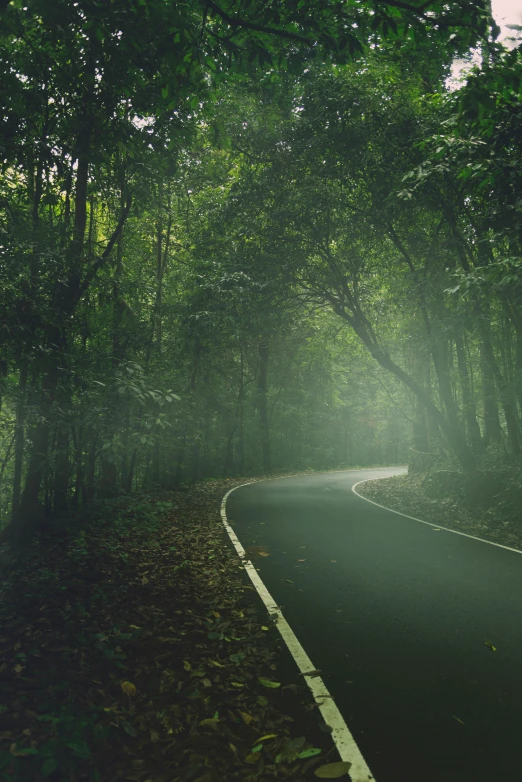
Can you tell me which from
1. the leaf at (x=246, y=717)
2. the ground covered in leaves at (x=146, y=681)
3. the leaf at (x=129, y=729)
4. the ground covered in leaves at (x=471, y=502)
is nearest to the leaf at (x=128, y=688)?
the ground covered in leaves at (x=146, y=681)

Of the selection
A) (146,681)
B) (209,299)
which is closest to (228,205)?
(209,299)

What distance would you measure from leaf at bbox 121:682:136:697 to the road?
161cm

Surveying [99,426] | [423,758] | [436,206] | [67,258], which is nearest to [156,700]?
[423,758]

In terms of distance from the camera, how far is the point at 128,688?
14.3 ft

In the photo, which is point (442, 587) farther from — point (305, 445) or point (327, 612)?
point (305, 445)

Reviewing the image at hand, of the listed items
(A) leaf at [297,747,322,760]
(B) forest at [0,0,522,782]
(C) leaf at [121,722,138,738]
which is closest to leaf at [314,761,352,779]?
(B) forest at [0,0,522,782]

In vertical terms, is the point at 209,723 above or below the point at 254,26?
below

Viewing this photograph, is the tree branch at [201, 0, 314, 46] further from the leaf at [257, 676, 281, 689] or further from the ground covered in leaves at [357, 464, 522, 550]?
the ground covered in leaves at [357, 464, 522, 550]

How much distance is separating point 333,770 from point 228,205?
49.7ft

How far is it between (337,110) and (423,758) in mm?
14658

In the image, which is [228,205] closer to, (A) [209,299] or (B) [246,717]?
(A) [209,299]

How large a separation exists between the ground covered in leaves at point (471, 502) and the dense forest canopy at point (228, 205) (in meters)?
1.42

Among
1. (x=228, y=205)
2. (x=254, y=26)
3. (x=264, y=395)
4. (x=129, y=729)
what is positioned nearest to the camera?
(x=129, y=729)

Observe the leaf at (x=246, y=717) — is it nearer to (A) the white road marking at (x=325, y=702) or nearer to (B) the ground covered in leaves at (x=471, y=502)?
(A) the white road marking at (x=325, y=702)
